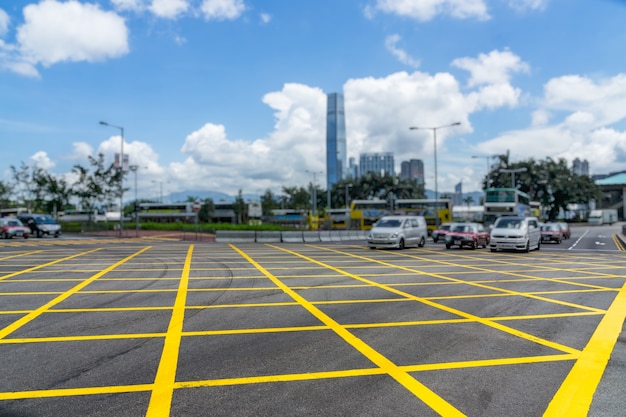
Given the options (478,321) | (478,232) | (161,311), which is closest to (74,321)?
(161,311)

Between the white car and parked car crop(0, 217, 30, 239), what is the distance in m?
32.9

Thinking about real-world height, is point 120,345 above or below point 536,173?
below

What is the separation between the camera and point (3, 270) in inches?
530

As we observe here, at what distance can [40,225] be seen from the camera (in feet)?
124

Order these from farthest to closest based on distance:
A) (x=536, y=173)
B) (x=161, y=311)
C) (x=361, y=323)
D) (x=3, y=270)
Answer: (x=536, y=173) → (x=3, y=270) → (x=161, y=311) → (x=361, y=323)

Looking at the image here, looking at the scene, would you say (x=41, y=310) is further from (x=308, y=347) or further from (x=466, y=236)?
(x=466, y=236)

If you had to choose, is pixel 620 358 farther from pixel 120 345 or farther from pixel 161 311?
pixel 161 311

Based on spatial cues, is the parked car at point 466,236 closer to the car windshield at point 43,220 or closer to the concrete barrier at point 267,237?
the concrete barrier at point 267,237

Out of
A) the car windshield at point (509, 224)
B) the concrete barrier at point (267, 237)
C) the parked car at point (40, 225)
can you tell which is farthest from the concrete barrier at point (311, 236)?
the parked car at point (40, 225)

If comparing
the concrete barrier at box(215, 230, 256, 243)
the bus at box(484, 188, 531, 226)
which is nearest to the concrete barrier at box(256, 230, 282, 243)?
the concrete barrier at box(215, 230, 256, 243)

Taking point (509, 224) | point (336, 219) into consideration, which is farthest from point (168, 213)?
point (509, 224)

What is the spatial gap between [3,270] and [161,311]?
8.46 meters

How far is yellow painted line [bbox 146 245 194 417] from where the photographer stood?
405 centimetres

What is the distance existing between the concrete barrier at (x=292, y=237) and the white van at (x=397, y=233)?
835 cm
